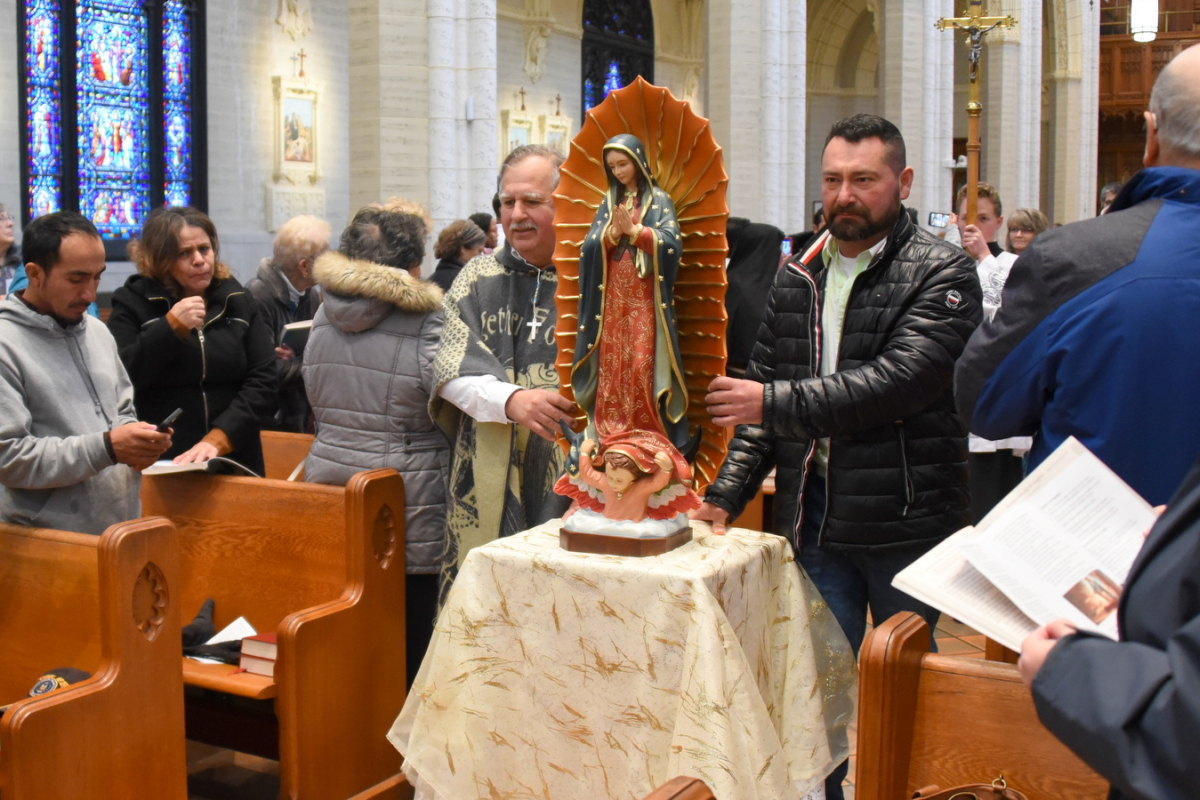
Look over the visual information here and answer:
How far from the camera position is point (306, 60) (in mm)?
11727

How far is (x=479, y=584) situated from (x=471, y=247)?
12.8 ft

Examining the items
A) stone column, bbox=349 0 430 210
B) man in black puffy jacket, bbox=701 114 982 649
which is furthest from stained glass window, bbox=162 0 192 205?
man in black puffy jacket, bbox=701 114 982 649

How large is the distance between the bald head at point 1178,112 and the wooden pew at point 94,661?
2353mm

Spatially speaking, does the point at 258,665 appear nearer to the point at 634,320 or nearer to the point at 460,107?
the point at 634,320

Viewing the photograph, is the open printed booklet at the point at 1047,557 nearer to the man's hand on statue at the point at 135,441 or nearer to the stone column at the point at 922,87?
the man's hand on statue at the point at 135,441

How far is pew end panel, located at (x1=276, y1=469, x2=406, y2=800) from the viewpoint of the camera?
320 cm

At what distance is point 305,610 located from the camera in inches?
128

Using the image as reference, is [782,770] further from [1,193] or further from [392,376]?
[1,193]

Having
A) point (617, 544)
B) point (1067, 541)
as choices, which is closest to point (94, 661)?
point (617, 544)

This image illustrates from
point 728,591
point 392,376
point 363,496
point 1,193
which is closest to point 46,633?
point 363,496

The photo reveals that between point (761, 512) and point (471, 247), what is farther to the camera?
point (471, 247)

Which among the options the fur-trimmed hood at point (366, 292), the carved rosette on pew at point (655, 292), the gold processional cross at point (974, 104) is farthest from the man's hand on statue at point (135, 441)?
the gold processional cross at point (974, 104)

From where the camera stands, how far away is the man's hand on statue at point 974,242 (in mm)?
5836

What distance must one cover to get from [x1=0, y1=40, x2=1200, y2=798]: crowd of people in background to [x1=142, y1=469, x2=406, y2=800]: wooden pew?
0.42ft
